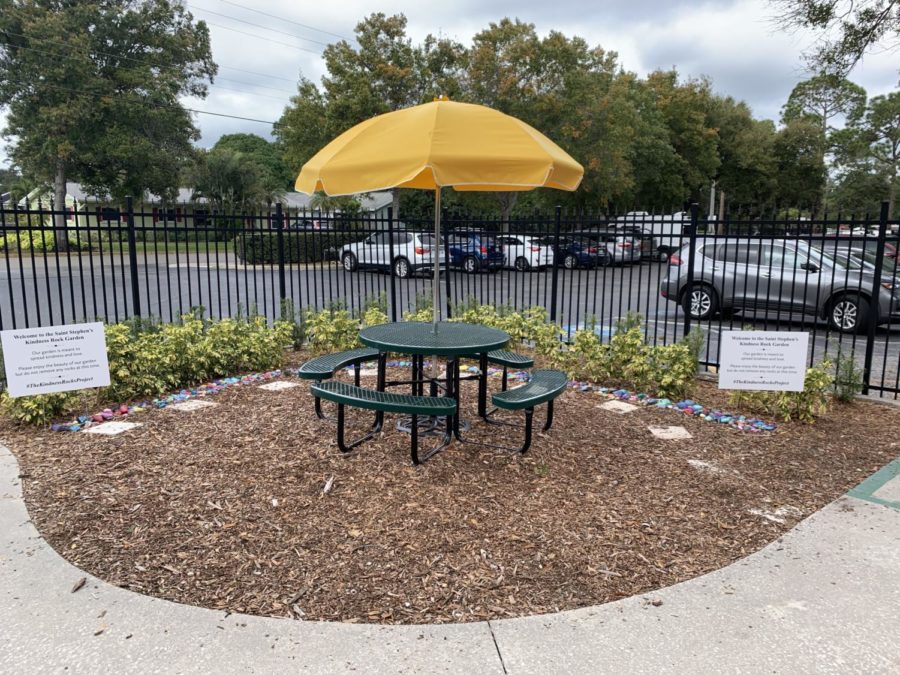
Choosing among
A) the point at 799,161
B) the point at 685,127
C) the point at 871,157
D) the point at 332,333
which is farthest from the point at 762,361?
the point at 871,157

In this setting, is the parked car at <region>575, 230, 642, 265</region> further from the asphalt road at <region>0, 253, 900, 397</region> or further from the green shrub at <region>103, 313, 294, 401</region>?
the green shrub at <region>103, 313, 294, 401</region>

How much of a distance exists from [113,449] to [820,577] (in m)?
4.53

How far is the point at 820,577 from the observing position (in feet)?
9.96

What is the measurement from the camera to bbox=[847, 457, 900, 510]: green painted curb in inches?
154

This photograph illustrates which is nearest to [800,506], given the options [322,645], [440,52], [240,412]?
[322,645]

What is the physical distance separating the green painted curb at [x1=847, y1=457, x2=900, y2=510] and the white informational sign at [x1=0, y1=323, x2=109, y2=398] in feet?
18.5

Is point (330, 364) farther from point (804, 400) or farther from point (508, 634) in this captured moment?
point (804, 400)

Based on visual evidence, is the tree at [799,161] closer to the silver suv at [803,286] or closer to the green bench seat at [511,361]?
the silver suv at [803,286]

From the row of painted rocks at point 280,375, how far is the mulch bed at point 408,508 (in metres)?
0.25

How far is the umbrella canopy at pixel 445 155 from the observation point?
3.76m

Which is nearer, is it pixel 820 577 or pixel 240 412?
pixel 820 577

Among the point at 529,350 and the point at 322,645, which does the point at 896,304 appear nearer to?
the point at 529,350

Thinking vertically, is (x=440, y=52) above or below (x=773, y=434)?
above

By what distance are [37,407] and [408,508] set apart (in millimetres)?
3364
